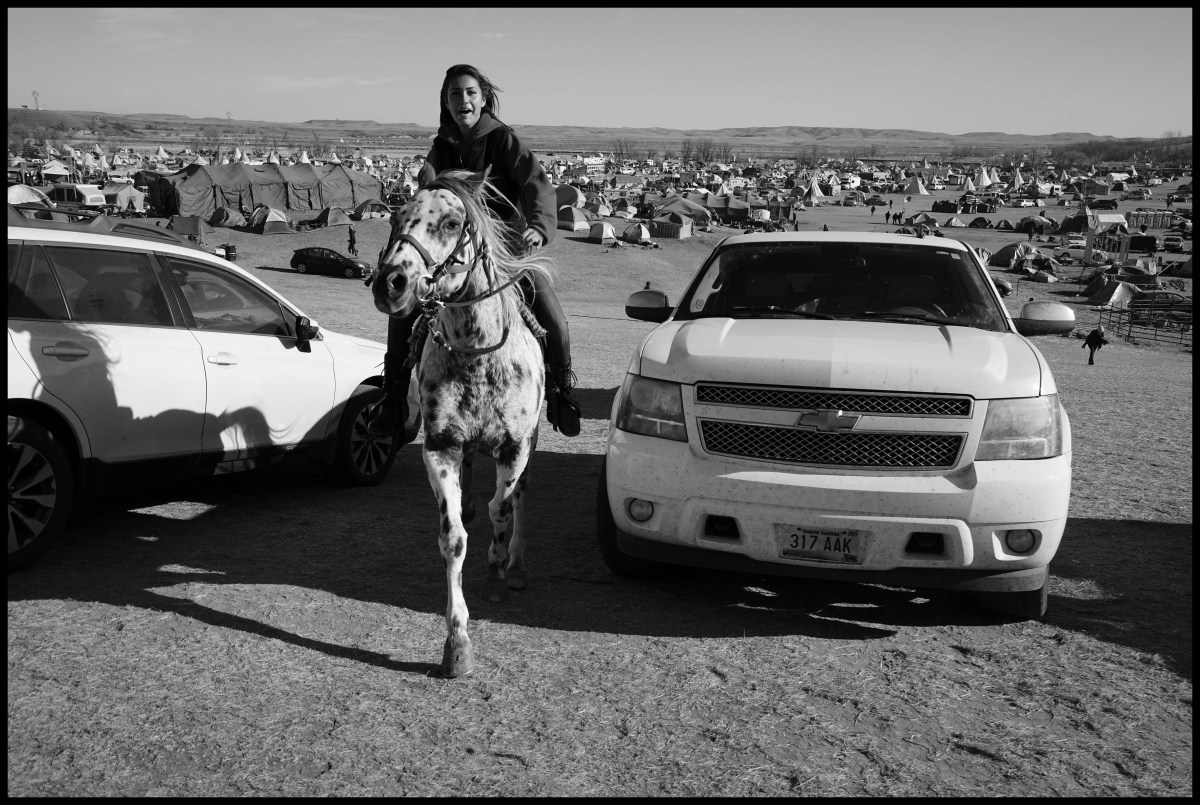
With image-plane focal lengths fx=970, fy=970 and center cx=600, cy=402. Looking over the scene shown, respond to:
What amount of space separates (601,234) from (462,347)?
182ft

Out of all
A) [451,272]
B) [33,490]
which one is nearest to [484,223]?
[451,272]

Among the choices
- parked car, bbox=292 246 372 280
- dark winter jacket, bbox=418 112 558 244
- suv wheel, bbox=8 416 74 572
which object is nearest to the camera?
suv wheel, bbox=8 416 74 572

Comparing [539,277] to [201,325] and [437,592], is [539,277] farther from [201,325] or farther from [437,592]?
[201,325]

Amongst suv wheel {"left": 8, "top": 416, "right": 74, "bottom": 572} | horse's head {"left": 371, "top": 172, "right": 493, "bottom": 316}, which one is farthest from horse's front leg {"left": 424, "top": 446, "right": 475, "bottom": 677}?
suv wheel {"left": 8, "top": 416, "right": 74, "bottom": 572}

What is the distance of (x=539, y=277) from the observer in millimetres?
5727

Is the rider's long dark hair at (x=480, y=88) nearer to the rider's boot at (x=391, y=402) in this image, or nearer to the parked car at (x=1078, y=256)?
the rider's boot at (x=391, y=402)

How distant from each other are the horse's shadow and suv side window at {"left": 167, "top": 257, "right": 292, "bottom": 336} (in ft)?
4.47

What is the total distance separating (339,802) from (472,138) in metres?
3.86

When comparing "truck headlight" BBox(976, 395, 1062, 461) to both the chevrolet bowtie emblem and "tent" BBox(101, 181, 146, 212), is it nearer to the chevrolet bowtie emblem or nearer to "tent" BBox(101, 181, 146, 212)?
the chevrolet bowtie emblem

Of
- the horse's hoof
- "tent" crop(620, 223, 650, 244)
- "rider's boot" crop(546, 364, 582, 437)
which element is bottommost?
"tent" crop(620, 223, 650, 244)

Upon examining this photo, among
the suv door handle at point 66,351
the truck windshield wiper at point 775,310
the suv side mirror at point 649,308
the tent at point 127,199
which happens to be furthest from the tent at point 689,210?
the suv door handle at point 66,351

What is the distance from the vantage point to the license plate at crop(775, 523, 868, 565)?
463cm

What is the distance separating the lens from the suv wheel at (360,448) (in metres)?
7.64

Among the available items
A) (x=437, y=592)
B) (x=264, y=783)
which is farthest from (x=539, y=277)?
(x=264, y=783)
